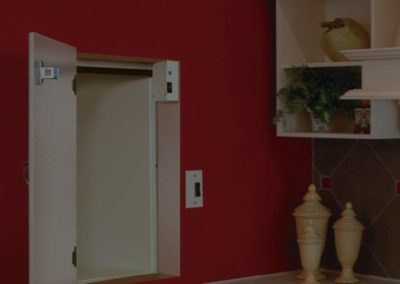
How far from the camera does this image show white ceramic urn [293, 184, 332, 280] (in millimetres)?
3459

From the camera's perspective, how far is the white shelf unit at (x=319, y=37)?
313 cm

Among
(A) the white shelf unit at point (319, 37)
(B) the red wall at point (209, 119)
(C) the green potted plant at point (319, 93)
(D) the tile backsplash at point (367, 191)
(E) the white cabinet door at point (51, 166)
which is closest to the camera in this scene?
(E) the white cabinet door at point (51, 166)

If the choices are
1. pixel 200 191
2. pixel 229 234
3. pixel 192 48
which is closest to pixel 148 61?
pixel 192 48

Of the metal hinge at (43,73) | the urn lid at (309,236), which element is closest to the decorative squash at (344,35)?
the urn lid at (309,236)

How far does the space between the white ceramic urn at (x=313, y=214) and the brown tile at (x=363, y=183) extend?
144mm

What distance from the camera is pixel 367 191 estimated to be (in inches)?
139

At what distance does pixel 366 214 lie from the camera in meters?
3.53

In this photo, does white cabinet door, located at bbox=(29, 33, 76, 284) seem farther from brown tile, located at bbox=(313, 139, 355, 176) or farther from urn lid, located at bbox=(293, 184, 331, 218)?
brown tile, located at bbox=(313, 139, 355, 176)

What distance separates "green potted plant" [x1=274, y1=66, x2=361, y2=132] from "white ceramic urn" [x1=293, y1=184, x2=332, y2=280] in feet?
0.89

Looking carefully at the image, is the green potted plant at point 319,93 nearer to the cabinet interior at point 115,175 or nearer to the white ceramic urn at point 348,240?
the white ceramic urn at point 348,240

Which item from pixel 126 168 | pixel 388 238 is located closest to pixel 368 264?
pixel 388 238

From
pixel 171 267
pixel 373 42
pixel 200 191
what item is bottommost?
pixel 171 267

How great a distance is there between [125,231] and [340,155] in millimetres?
921

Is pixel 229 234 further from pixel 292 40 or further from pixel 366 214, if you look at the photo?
pixel 292 40
